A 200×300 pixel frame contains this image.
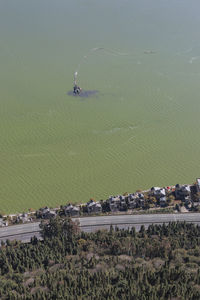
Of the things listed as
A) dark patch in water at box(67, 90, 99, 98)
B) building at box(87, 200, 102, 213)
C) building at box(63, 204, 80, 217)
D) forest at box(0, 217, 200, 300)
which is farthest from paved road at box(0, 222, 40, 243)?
dark patch in water at box(67, 90, 99, 98)

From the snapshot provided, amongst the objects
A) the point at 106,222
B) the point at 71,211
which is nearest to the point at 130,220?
the point at 106,222

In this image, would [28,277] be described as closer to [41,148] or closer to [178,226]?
[178,226]

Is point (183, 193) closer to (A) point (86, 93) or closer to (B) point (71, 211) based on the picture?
(B) point (71, 211)

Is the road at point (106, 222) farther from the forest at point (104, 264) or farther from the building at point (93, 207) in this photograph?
the forest at point (104, 264)

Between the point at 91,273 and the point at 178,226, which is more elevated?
the point at 178,226

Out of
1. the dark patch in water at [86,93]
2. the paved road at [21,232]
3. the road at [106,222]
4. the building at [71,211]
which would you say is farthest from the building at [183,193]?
the dark patch in water at [86,93]

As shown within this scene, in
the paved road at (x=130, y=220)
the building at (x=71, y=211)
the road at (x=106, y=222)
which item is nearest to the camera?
the road at (x=106, y=222)

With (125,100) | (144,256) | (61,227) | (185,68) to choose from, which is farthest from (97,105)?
(144,256)
